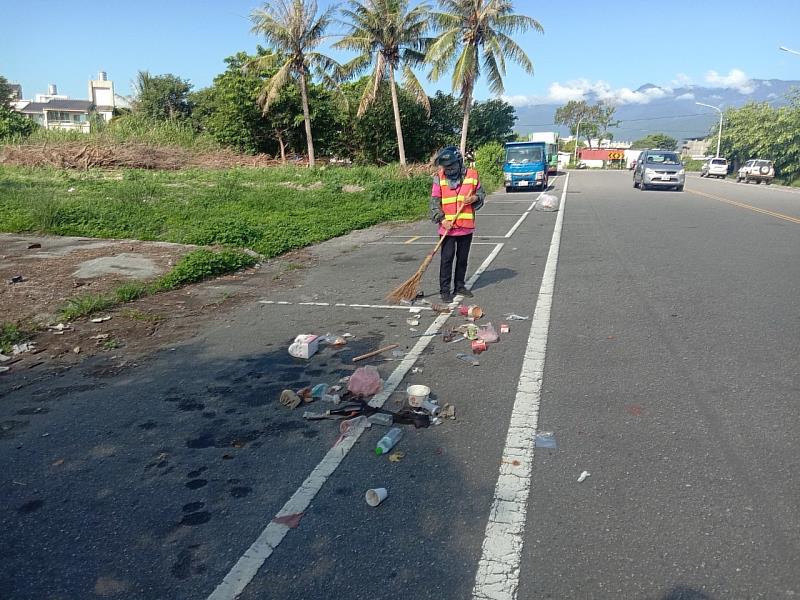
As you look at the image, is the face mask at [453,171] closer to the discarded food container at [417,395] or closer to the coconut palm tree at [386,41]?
the discarded food container at [417,395]

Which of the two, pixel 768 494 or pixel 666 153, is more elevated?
pixel 666 153

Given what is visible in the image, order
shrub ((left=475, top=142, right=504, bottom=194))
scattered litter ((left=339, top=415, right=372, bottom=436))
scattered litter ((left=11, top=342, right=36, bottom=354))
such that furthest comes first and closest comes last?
shrub ((left=475, top=142, right=504, bottom=194)) → scattered litter ((left=11, top=342, right=36, bottom=354)) → scattered litter ((left=339, top=415, right=372, bottom=436))

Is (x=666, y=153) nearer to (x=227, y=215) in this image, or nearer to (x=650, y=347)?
(x=227, y=215)

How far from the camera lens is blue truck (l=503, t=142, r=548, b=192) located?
97.8 feet

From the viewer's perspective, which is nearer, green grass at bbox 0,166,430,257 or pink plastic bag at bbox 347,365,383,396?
pink plastic bag at bbox 347,365,383,396

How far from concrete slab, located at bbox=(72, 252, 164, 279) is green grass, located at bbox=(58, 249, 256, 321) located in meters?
0.37

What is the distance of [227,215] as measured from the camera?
1573cm

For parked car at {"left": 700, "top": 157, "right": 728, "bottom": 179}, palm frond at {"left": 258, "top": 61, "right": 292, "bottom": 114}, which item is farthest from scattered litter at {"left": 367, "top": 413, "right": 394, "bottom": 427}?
parked car at {"left": 700, "top": 157, "right": 728, "bottom": 179}

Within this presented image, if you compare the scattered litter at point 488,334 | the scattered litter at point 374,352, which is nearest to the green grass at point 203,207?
the scattered litter at point 374,352

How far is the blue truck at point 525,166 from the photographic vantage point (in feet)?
97.8

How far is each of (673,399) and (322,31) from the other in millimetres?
30687

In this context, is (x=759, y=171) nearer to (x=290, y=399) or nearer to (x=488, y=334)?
(x=488, y=334)

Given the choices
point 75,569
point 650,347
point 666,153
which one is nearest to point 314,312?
point 650,347

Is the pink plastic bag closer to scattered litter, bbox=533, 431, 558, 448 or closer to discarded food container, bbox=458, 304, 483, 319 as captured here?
scattered litter, bbox=533, 431, 558, 448
